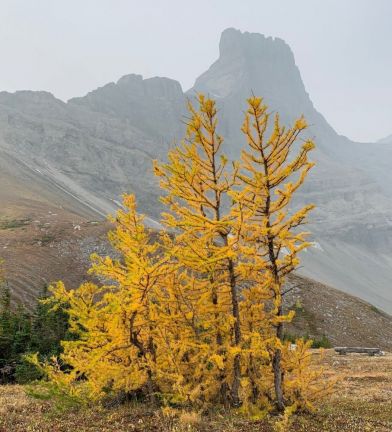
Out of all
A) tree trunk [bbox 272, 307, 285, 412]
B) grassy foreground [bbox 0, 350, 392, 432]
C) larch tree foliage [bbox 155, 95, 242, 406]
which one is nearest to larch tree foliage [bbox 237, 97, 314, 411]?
tree trunk [bbox 272, 307, 285, 412]

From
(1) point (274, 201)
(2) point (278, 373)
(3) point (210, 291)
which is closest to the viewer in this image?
(1) point (274, 201)

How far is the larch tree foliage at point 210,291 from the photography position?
10.5 meters

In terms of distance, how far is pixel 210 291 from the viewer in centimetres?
1138

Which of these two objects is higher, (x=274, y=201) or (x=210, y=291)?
(x=274, y=201)

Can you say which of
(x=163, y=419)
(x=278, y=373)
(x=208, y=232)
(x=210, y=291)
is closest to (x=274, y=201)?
(x=208, y=232)

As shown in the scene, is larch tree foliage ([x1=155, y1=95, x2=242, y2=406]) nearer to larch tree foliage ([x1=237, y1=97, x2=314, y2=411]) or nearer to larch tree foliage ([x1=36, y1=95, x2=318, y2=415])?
larch tree foliage ([x1=36, y1=95, x2=318, y2=415])

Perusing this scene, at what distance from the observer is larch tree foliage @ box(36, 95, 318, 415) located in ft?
34.3

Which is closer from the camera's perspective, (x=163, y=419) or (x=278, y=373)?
(x=163, y=419)

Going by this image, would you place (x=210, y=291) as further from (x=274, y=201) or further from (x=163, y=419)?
(x=163, y=419)

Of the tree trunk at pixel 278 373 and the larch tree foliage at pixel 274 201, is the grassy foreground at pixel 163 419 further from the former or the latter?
the larch tree foliage at pixel 274 201

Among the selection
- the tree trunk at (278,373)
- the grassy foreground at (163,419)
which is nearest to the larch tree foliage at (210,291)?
the tree trunk at (278,373)

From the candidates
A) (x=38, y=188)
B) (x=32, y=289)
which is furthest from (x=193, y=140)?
(x=38, y=188)

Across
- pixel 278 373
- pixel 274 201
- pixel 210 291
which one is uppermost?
pixel 274 201

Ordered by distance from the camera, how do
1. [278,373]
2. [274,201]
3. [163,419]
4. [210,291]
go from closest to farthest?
[163,419]
[274,201]
[278,373]
[210,291]
